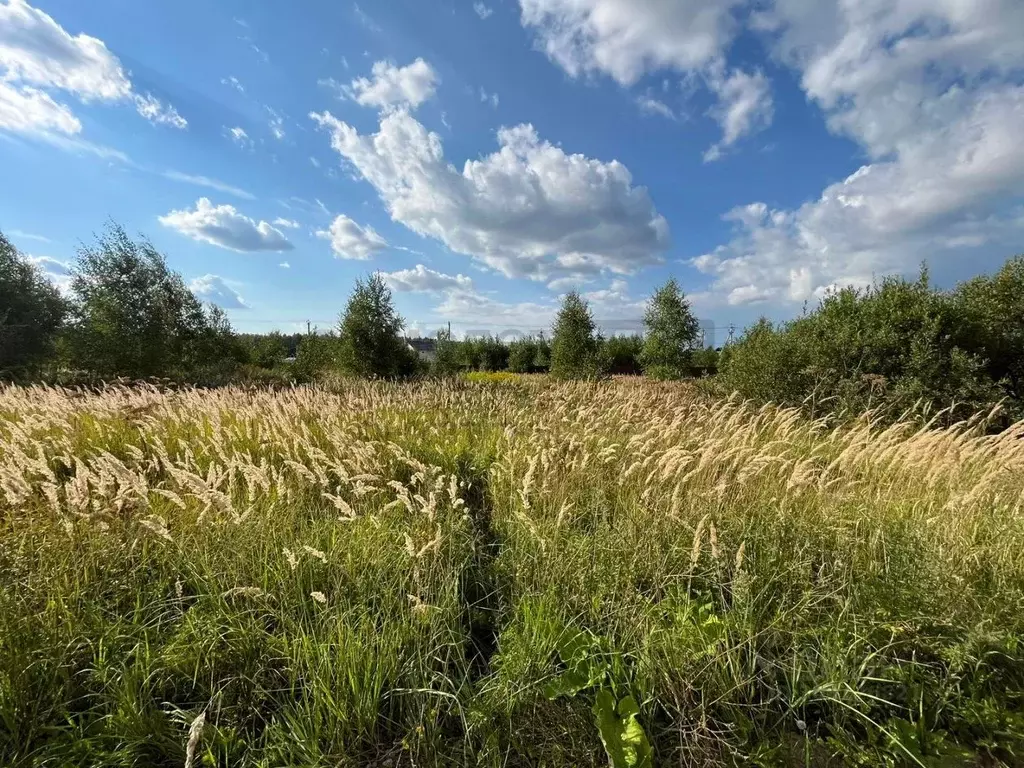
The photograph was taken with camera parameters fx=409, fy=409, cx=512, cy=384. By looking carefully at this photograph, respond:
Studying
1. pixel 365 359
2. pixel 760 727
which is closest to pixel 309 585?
pixel 760 727

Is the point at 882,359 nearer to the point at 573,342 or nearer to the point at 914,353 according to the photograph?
the point at 914,353

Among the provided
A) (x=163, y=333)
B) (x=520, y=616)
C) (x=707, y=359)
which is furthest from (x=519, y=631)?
(x=707, y=359)

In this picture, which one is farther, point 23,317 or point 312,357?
point 312,357

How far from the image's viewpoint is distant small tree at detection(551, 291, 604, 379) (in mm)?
18984

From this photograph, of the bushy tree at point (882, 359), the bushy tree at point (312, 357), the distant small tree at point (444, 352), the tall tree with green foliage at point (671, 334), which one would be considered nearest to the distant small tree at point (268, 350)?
the bushy tree at point (312, 357)

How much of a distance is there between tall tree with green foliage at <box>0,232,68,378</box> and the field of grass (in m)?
20.3

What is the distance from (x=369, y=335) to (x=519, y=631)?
59.7ft

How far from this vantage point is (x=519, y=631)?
204 centimetres

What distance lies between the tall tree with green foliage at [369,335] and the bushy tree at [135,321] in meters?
7.23

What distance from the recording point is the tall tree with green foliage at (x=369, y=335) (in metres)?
18.4

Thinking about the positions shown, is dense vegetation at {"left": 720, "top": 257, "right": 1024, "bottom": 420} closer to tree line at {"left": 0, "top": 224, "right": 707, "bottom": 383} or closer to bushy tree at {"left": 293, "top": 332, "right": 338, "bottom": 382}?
tree line at {"left": 0, "top": 224, "right": 707, "bottom": 383}

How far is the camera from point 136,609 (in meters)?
1.98

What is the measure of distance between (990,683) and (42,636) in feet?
13.6

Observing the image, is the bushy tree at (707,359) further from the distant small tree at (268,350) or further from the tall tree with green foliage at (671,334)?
the distant small tree at (268,350)
